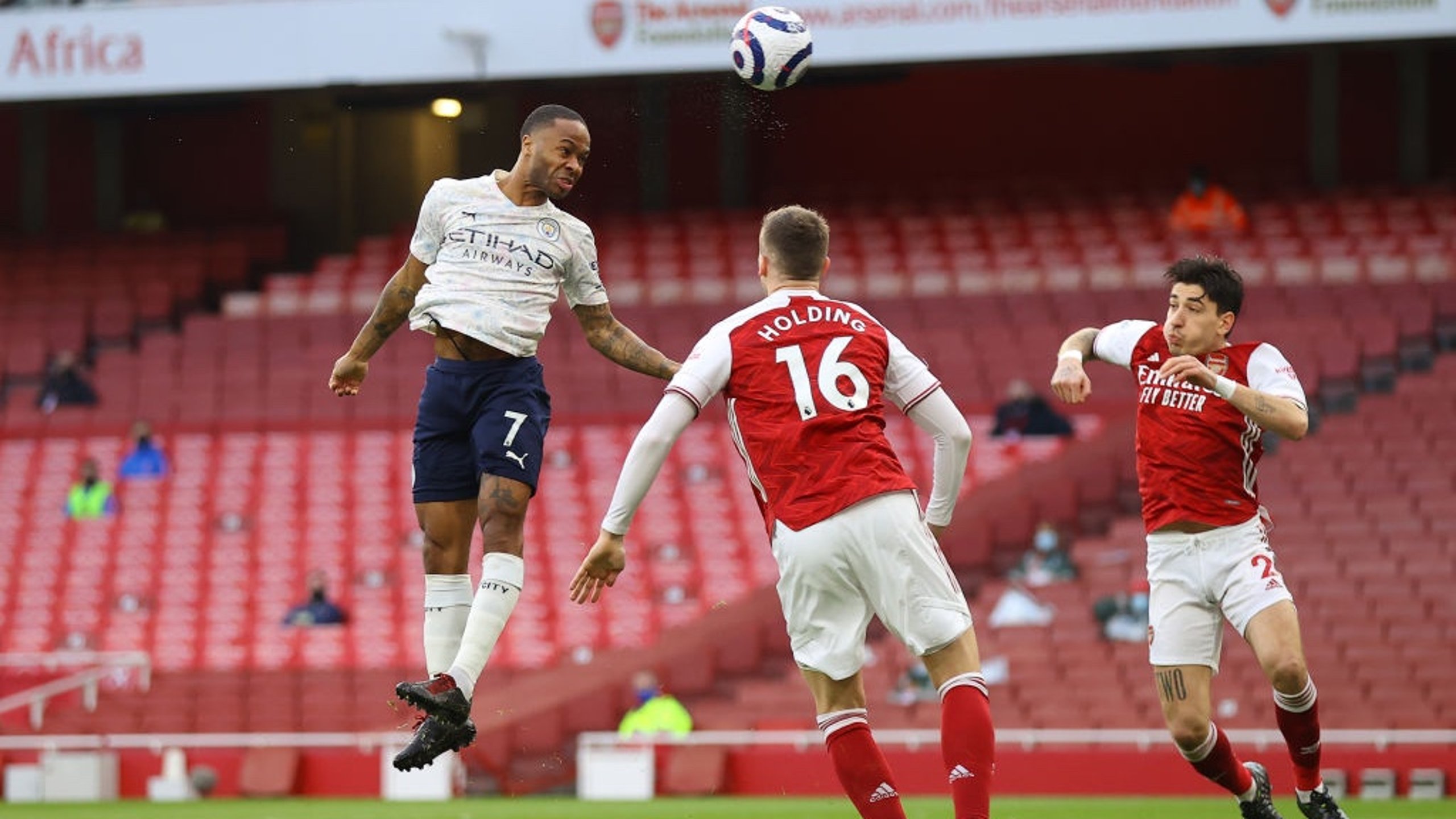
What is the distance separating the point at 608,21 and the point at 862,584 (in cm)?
1606

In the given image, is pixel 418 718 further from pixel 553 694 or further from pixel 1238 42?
pixel 1238 42

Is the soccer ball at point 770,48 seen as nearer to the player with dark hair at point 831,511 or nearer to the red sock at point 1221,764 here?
the player with dark hair at point 831,511

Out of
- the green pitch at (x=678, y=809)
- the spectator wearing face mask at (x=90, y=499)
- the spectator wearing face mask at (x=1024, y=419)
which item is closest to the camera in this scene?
the green pitch at (x=678, y=809)

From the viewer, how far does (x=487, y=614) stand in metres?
8.68

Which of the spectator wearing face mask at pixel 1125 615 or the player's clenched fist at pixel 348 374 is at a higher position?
the player's clenched fist at pixel 348 374

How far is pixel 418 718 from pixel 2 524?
51.2 feet

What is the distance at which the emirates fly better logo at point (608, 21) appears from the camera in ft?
74.7

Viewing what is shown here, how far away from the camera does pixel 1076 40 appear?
72.9 ft

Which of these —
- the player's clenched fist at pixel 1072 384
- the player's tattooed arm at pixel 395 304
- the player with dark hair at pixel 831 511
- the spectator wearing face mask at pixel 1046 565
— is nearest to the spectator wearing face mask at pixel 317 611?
the spectator wearing face mask at pixel 1046 565

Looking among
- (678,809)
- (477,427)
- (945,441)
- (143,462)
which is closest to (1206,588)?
(945,441)

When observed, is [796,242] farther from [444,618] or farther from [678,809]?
[678,809]

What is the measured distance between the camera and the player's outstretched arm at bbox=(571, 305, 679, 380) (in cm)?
918

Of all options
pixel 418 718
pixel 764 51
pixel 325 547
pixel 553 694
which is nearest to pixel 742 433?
pixel 418 718

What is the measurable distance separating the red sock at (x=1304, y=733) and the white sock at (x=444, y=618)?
3.42 meters
